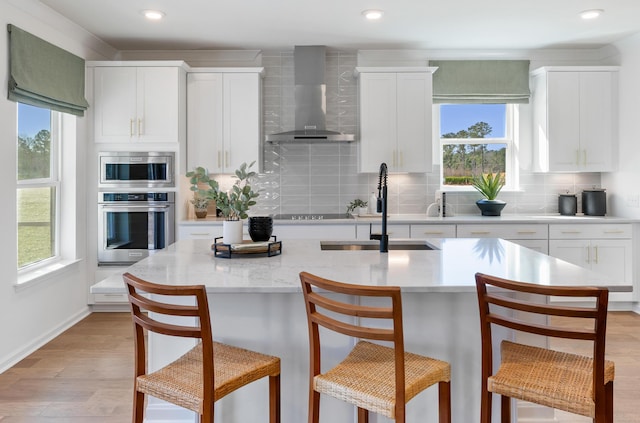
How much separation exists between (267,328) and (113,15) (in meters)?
3.21

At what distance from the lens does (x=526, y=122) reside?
5.02m

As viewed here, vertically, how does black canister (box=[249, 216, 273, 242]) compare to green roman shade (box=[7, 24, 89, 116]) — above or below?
below

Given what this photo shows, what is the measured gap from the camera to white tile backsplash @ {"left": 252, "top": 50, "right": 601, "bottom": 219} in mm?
4953

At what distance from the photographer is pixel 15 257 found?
3.31 m

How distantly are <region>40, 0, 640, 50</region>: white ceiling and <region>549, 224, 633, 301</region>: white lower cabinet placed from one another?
1.87 meters

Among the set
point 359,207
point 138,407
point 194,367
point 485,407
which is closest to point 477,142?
point 359,207

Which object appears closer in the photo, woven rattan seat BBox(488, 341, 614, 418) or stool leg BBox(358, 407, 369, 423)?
woven rattan seat BBox(488, 341, 614, 418)

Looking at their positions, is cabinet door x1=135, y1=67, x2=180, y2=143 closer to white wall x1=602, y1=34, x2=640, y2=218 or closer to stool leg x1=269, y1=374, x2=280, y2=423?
stool leg x1=269, y1=374, x2=280, y2=423

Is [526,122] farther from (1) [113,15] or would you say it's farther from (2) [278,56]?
(1) [113,15]

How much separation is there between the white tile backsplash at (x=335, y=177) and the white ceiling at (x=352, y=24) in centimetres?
38

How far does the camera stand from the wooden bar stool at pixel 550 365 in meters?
1.44

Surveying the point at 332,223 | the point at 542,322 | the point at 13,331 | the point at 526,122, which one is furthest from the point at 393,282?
the point at 526,122

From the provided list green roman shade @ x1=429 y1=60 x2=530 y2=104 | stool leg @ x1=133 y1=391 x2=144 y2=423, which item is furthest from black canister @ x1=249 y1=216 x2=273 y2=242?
green roman shade @ x1=429 y1=60 x2=530 y2=104

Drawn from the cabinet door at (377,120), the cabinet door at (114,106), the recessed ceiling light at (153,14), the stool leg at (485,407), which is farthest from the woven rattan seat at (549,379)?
the cabinet door at (114,106)
